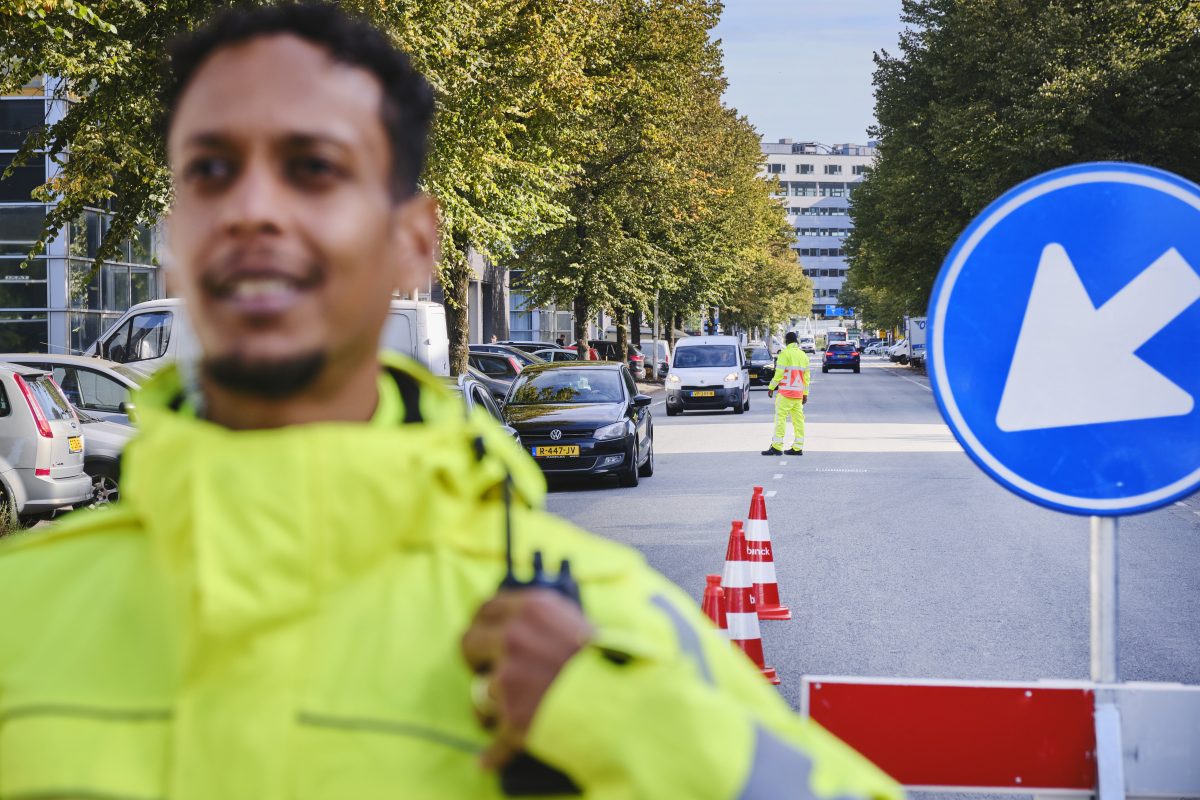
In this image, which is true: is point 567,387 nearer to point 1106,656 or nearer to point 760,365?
point 1106,656

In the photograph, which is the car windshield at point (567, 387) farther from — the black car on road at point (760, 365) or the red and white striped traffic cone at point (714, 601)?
the black car on road at point (760, 365)

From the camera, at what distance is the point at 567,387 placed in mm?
18641

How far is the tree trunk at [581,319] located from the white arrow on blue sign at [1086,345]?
1367 inches

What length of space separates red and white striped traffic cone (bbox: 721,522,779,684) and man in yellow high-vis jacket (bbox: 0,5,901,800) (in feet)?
19.5

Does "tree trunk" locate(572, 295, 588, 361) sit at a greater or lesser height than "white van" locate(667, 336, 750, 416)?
greater

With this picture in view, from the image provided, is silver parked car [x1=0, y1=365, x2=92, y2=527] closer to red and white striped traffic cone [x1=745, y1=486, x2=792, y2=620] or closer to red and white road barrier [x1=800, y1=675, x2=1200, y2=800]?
red and white striped traffic cone [x1=745, y1=486, x2=792, y2=620]

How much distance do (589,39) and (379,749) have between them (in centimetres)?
2565

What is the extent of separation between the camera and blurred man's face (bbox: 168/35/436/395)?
138cm

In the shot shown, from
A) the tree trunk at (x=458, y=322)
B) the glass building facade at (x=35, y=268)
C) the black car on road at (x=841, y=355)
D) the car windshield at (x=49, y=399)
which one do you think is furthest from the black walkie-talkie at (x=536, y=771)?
the black car on road at (x=841, y=355)

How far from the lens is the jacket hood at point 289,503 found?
1.24 metres

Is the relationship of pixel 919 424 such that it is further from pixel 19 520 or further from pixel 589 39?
pixel 19 520

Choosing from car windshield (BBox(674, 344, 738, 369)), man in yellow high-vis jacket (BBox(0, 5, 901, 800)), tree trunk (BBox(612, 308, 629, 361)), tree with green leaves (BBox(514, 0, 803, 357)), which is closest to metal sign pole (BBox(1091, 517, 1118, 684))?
man in yellow high-vis jacket (BBox(0, 5, 901, 800))

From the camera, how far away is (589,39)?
1022 inches

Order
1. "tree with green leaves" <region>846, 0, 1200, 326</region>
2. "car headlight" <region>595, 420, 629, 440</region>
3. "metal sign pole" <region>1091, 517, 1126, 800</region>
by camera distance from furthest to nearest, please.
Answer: "tree with green leaves" <region>846, 0, 1200, 326</region>
"car headlight" <region>595, 420, 629, 440</region>
"metal sign pole" <region>1091, 517, 1126, 800</region>
